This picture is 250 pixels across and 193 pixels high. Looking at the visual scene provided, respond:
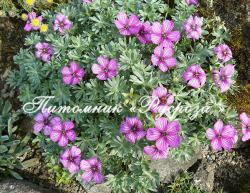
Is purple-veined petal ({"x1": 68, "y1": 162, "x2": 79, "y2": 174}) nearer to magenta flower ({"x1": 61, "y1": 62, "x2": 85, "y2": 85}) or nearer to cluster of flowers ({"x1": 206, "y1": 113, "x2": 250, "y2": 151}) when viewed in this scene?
magenta flower ({"x1": 61, "y1": 62, "x2": 85, "y2": 85})

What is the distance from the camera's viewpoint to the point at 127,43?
387cm

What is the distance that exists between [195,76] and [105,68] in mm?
727

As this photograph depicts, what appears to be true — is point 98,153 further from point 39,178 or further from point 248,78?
point 248,78

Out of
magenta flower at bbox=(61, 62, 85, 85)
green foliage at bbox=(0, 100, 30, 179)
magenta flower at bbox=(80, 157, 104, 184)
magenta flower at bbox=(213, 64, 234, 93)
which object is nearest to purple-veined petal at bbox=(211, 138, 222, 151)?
magenta flower at bbox=(213, 64, 234, 93)

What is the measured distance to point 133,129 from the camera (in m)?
3.22

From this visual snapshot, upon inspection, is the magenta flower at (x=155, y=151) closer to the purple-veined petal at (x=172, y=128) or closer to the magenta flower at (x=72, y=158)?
the purple-veined petal at (x=172, y=128)

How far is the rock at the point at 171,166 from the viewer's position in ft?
13.5

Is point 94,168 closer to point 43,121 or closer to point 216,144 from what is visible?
point 43,121

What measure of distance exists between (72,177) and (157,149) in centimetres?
133

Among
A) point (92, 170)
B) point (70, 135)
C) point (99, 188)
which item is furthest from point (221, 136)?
point (99, 188)

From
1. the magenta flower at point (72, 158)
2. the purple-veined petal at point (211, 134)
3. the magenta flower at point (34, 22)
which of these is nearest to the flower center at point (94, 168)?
the magenta flower at point (72, 158)

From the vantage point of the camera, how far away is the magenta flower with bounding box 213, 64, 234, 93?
11.3ft

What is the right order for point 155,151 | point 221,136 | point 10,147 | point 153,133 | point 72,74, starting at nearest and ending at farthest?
point 153,133
point 155,151
point 221,136
point 72,74
point 10,147

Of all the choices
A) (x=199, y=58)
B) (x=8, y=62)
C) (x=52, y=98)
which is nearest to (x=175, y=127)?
(x=199, y=58)
